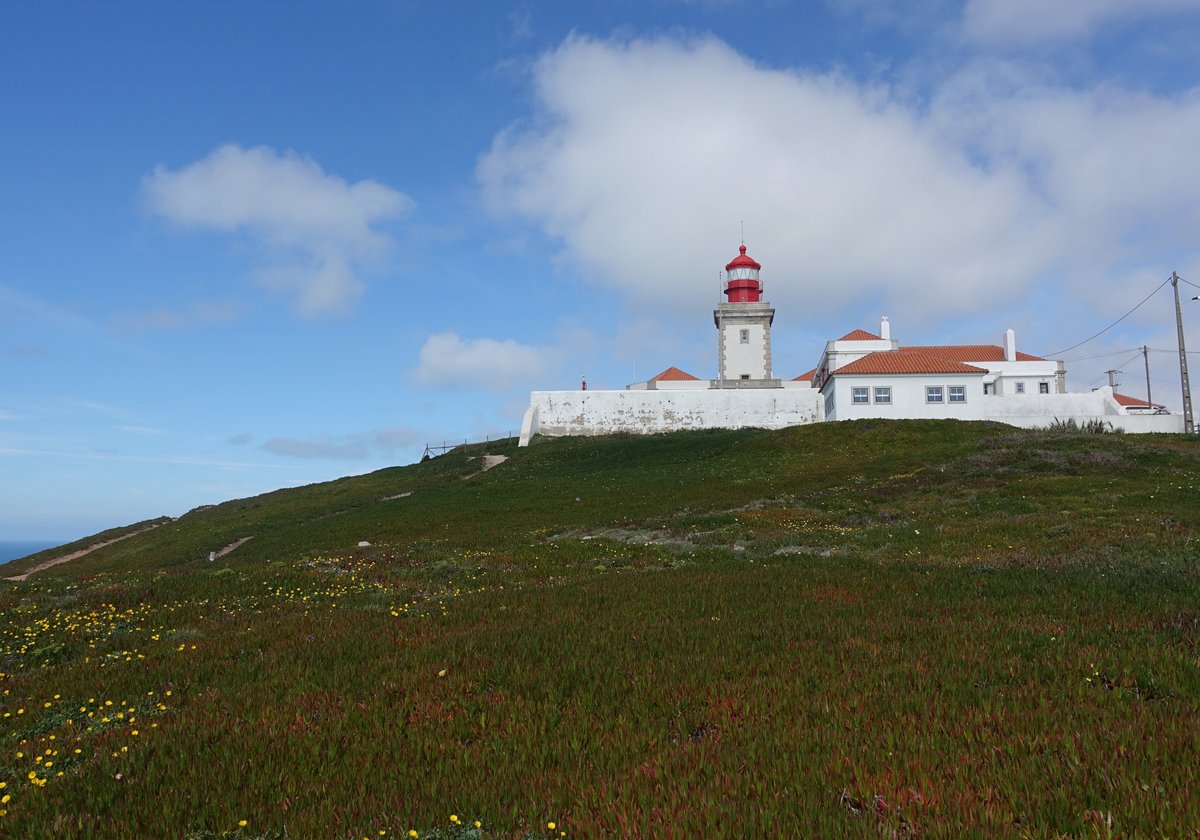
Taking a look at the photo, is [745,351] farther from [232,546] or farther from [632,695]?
[632,695]

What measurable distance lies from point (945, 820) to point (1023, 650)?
438 cm

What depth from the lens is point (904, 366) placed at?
62125 mm

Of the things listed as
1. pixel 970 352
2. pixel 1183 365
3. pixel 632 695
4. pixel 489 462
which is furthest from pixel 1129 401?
pixel 632 695

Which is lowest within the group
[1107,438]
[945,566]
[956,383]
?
[945,566]

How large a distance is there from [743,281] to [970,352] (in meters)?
27.7

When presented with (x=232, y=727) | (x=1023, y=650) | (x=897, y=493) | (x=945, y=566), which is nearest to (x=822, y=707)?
(x=1023, y=650)

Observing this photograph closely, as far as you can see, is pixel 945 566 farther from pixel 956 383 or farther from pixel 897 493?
pixel 956 383

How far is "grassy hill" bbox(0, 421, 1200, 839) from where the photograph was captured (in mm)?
4863

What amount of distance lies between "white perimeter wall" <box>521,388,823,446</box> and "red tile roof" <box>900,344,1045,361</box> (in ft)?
70.3

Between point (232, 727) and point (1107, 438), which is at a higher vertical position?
point (1107, 438)

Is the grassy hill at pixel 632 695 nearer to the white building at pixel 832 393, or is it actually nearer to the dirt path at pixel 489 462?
the dirt path at pixel 489 462

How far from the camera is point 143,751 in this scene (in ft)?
20.4

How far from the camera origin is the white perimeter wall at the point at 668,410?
70.6 m

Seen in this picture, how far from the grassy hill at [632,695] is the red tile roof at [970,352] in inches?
2740
